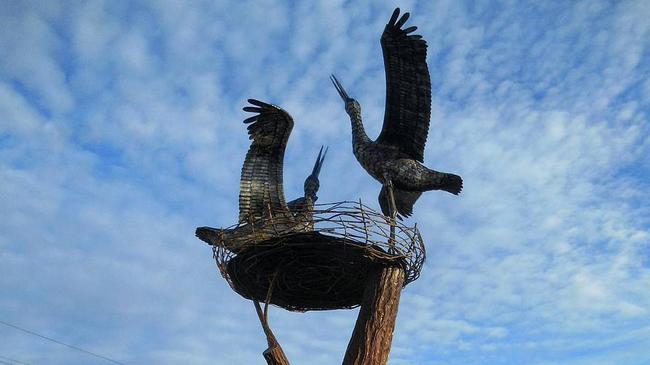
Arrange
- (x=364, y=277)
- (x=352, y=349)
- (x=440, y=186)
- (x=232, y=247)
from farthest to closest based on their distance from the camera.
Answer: (x=440, y=186), (x=364, y=277), (x=232, y=247), (x=352, y=349)

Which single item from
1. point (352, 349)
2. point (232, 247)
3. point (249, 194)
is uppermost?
point (249, 194)

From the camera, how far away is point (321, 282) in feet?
21.5

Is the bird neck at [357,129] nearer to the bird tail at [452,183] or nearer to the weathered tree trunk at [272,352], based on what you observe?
the bird tail at [452,183]

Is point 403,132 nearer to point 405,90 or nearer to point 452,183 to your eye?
point 405,90

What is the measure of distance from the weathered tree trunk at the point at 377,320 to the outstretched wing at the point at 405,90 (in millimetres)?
1583

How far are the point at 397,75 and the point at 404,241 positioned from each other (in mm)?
1851

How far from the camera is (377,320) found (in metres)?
5.57

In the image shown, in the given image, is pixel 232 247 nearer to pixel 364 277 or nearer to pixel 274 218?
pixel 274 218

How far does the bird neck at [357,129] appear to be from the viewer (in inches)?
275

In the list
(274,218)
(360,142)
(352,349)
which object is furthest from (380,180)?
(352,349)

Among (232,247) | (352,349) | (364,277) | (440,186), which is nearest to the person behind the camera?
(352,349)

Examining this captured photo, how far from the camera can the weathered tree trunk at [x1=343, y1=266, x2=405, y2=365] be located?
17.7ft

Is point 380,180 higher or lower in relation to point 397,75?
lower

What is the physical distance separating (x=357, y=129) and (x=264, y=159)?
1163 millimetres
